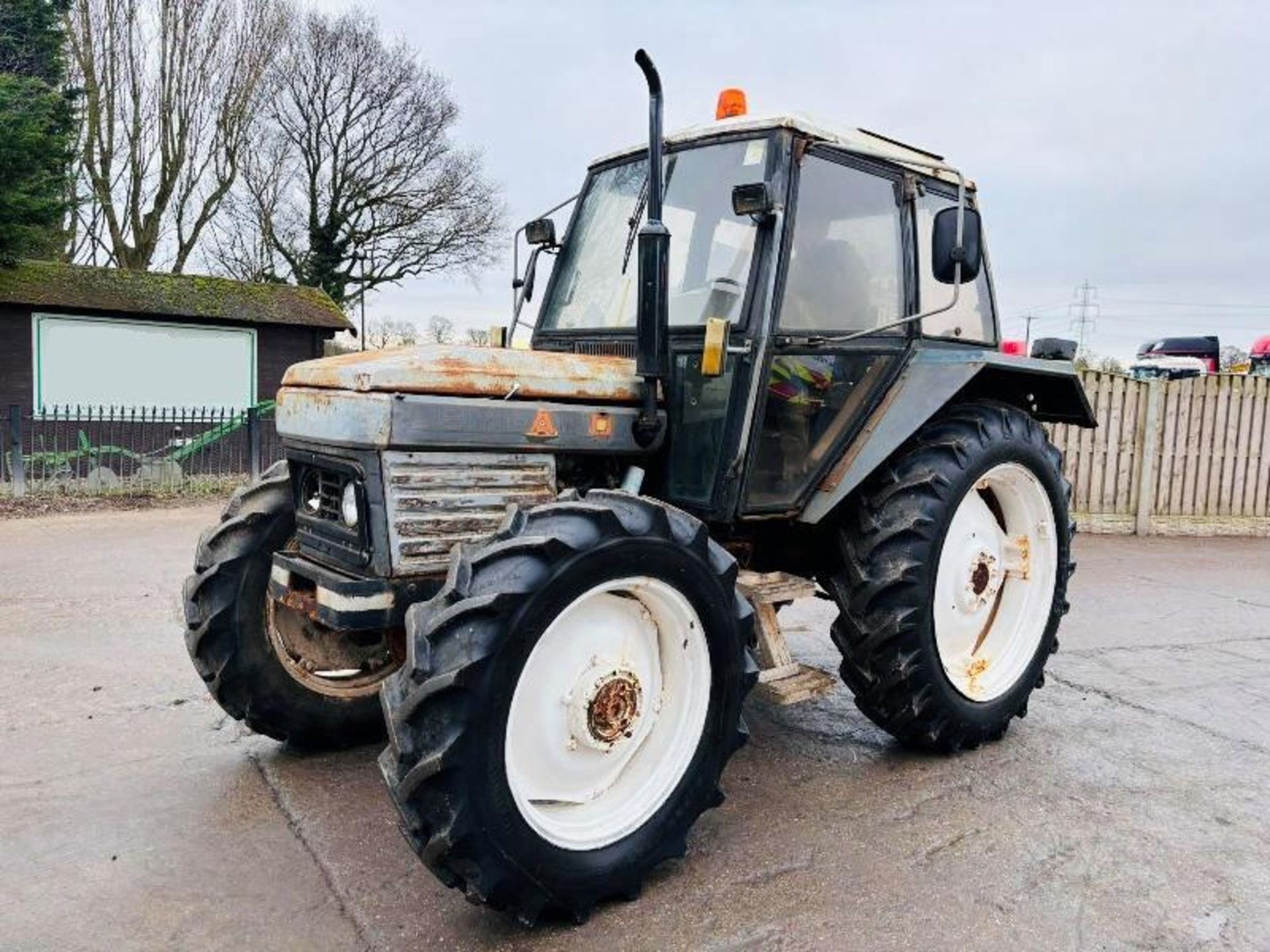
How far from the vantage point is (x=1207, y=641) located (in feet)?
18.6

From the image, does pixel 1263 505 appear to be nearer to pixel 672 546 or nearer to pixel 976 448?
pixel 976 448

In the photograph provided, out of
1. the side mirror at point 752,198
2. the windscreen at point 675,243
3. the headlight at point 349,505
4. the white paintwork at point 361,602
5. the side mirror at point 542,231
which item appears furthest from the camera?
the side mirror at point 542,231

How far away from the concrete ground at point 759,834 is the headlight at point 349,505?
0.96 meters

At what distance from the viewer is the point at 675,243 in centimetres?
355

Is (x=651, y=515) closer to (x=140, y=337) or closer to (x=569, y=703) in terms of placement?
(x=569, y=703)

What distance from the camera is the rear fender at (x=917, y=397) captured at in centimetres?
341

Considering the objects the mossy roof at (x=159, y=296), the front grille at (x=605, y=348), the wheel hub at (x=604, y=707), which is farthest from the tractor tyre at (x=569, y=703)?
the mossy roof at (x=159, y=296)

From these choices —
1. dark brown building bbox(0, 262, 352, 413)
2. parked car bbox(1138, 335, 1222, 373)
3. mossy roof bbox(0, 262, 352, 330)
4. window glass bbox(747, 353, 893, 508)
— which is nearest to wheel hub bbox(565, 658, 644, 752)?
window glass bbox(747, 353, 893, 508)

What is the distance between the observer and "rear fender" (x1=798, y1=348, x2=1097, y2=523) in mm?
3408

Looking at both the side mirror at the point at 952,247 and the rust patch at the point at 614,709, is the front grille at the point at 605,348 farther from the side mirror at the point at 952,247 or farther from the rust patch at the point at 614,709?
the rust patch at the point at 614,709

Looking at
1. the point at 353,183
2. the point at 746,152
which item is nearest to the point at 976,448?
the point at 746,152

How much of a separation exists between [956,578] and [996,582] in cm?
29

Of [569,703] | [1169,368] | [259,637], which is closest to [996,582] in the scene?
[569,703]

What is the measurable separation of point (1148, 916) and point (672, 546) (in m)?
1.61
